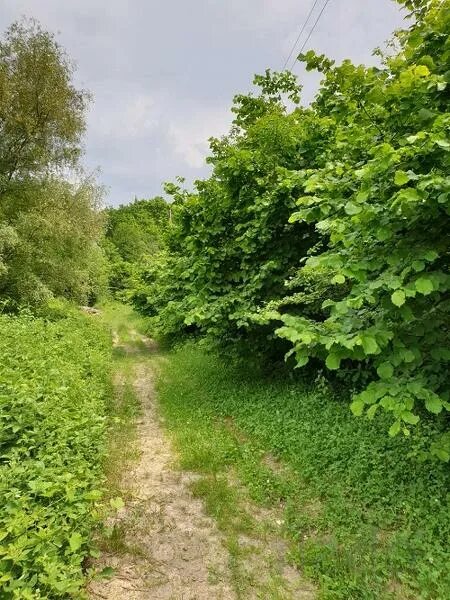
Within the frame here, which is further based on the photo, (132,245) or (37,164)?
(132,245)

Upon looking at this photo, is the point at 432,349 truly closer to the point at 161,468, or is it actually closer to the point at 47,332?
the point at 161,468

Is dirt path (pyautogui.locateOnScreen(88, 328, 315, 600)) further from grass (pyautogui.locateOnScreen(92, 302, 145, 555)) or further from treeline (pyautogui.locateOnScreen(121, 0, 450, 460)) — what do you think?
treeline (pyautogui.locateOnScreen(121, 0, 450, 460))

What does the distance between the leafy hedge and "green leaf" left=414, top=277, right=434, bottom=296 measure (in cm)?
251

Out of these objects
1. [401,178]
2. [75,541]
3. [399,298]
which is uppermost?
[401,178]

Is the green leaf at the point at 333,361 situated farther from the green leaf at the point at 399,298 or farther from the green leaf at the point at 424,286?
the green leaf at the point at 424,286

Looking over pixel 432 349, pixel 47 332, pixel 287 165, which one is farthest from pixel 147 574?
pixel 47 332

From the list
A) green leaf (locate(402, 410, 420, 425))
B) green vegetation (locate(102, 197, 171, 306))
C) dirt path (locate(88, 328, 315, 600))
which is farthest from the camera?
green vegetation (locate(102, 197, 171, 306))

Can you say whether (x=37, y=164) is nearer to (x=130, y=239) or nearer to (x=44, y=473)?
(x=44, y=473)

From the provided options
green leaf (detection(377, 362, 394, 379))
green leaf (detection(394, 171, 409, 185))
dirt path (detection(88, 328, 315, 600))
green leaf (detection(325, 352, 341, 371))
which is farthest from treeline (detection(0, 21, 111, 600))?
green leaf (detection(394, 171, 409, 185))

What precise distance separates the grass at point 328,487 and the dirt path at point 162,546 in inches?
6.9

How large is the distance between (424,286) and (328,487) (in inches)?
98.2

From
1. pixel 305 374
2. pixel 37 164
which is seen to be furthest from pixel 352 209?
pixel 37 164

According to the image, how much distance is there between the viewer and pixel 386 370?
8.56 feet

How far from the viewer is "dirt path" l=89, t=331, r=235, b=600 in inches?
113
